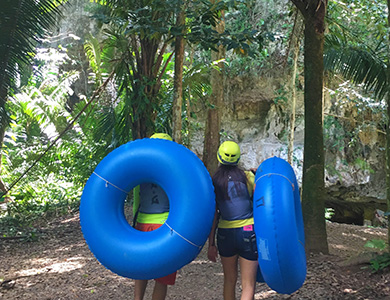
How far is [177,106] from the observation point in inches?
225

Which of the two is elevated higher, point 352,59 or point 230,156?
point 352,59

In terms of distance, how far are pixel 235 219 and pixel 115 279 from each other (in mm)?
2464

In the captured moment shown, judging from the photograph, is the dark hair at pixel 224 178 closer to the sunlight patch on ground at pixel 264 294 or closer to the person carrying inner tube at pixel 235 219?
the person carrying inner tube at pixel 235 219

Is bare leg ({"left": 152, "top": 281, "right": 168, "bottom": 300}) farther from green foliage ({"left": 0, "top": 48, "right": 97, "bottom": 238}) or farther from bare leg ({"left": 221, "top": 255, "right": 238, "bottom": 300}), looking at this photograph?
green foliage ({"left": 0, "top": 48, "right": 97, "bottom": 238})

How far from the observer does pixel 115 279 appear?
493 cm

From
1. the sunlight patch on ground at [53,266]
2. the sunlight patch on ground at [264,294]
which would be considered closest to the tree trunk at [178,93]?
the sunlight patch on ground at [53,266]

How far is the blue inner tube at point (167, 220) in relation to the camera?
2797 mm

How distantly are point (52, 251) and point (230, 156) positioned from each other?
4.11 m

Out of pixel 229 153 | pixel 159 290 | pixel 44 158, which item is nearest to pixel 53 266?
pixel 159 290

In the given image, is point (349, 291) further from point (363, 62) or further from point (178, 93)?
point (363, 62)

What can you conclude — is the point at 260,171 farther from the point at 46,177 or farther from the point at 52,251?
the point at 46,177

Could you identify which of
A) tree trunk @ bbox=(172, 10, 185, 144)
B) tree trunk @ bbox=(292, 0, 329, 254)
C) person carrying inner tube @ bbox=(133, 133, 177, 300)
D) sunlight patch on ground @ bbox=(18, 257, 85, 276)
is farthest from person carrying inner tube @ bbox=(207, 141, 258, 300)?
sunlight patch on ground @ bbox=(18, 257, 85, 276)

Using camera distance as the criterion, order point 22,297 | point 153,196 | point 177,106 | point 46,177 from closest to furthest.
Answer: point 153,196
point 22,297
point 177,106
point 46,177

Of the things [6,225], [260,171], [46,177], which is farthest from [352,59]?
[46,177]
